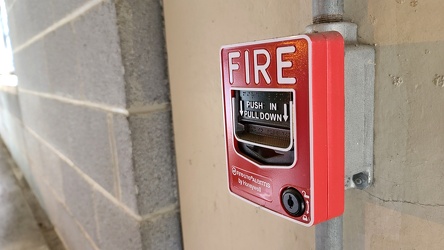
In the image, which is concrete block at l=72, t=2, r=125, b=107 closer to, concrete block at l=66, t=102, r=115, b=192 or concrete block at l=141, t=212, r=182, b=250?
concrete block at l=66, t=102, r=115, b=192

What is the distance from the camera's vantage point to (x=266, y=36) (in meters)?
0.63

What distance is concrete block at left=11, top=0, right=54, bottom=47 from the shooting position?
61.5 inches

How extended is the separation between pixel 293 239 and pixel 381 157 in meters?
0.22

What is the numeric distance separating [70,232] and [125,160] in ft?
3.63

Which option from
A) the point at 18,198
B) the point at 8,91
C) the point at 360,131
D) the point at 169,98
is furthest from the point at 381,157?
the point at 8,91

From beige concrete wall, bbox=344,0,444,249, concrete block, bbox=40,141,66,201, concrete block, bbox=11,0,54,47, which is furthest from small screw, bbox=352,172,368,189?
concrete block, bbox=40,141,66,201

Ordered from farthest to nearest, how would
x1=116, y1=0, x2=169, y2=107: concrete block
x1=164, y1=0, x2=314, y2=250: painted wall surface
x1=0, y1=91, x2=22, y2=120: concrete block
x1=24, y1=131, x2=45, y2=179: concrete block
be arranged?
x1=0, y1=91, x2=22, y2=120: concrete block → x1=24, y1=131, x2=45, y2=179: concrete block → x1=116, y1=0, x2=169, y2=107: concrete block → x1=164, y1=0, x2=314, y2=250: painted wall surface

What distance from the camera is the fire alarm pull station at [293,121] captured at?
1.38 feet

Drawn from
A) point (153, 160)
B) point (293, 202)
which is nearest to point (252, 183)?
point (293, 202)

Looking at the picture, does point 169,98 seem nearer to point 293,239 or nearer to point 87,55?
point 87,55

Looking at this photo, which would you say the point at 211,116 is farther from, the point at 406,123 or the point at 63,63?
the point at 63,63

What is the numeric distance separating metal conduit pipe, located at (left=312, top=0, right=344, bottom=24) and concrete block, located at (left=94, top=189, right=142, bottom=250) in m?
0.74

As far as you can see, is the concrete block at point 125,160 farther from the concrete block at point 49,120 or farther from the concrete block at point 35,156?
the concrete block at point 35,156

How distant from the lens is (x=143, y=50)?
0.93 m
